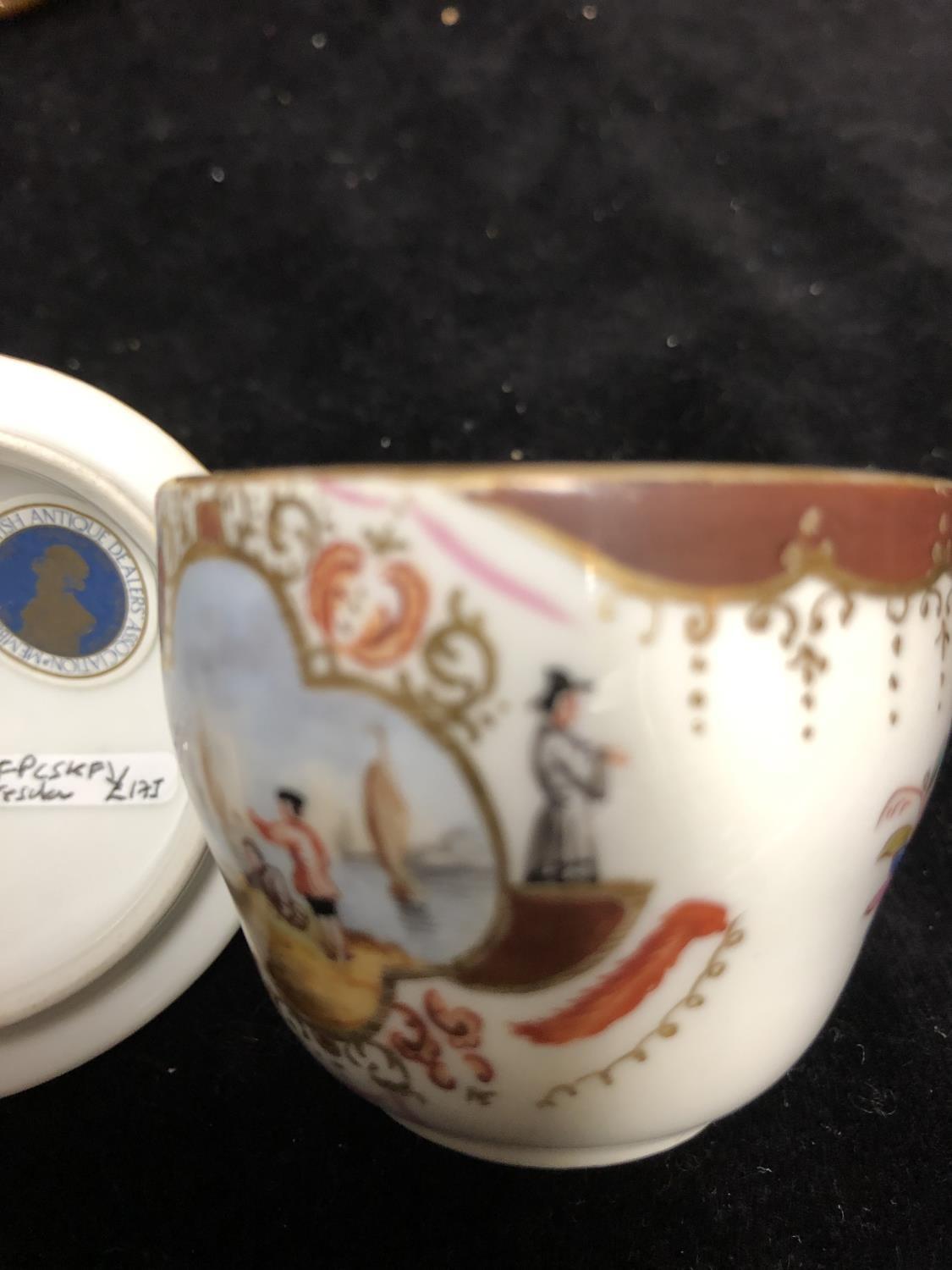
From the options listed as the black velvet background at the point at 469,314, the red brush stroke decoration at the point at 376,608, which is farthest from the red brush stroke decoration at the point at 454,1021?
the black velvet background at the point at 469,314

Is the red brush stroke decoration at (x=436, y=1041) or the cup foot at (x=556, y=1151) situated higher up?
the red brush stroke decoration at (x=436, y=1041)

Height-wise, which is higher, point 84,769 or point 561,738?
point 561,738

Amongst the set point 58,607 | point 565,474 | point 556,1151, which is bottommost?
point 556,1151

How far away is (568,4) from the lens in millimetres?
428

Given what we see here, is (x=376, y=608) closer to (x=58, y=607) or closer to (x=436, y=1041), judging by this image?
(x=436, y=1041)

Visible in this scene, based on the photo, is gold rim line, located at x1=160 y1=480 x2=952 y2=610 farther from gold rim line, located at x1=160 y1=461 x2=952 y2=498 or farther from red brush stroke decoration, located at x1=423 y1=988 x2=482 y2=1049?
red brush stroke decoration, located at x1=423 y1=988 x2=482 y2=1049

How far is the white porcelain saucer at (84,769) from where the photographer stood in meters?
0.41

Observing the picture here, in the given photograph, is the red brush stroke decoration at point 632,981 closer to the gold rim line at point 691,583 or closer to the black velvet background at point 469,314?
the gold rim line at point 691,583

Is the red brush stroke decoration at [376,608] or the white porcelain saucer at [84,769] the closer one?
the red brush stroke decoration at [376,608]

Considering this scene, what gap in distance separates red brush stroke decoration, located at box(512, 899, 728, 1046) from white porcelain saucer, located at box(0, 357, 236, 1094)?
0.20 metres

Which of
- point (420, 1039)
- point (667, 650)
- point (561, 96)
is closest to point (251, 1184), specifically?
point (420, 1039)

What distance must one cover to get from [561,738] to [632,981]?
0.08 m

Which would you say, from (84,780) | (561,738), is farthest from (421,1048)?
(84,780)

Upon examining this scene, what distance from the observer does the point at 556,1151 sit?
311 millimetres
